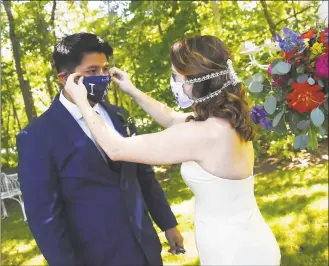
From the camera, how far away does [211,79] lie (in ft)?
6.34

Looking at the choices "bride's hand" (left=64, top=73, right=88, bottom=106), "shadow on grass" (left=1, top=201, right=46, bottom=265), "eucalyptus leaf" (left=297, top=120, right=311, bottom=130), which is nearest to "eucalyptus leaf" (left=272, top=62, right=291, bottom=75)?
"eucalyptus leaf" (left=297, top=120, right=311, bottom=130)

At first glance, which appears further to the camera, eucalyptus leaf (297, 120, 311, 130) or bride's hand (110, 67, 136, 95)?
bride's hand (110, 67, 136, 95)

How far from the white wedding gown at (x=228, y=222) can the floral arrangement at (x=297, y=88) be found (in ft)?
1.08

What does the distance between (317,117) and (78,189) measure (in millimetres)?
1039

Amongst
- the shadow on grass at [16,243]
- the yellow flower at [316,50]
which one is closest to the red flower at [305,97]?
the yellow flower at [316,50]

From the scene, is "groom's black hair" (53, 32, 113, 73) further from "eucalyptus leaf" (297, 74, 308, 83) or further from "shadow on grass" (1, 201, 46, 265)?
"shadow on grass" (1, 201, 46, 265)

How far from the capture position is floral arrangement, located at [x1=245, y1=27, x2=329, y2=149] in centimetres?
168

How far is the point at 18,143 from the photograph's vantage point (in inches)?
78.4

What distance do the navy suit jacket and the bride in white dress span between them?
0.55ft

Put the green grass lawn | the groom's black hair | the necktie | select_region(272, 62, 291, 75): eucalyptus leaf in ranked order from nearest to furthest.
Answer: select_region(272, 62, 291, 75): eucalyptus leaf
the necktie
the groom's black hair
the green grass lawn

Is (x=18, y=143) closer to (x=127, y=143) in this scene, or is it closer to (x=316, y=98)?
(x=127, y=143)

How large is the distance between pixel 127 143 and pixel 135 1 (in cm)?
319

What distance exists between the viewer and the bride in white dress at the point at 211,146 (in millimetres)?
1883

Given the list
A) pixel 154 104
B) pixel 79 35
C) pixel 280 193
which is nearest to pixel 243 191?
pixel 154 104
